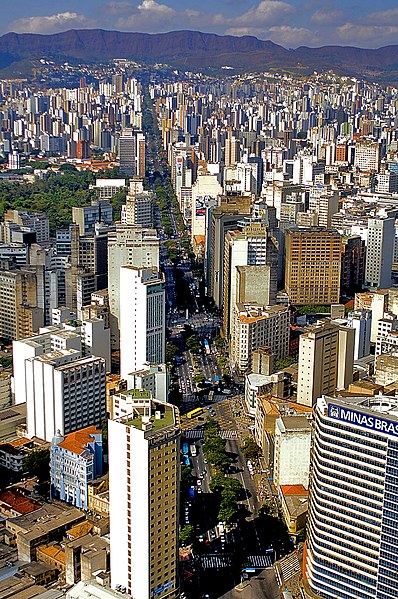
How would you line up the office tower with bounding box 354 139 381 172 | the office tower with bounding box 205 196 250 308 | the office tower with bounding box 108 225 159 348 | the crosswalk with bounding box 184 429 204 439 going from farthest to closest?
the office tower with bounding box 354 139 381 172 < the office tower with bounding box 205 196 250 308 < the office tower with bounding box 108 225 159 348 < the crosswalk with bounding box 184 429 204 439

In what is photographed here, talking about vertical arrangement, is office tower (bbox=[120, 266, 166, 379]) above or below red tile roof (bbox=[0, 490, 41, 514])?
above

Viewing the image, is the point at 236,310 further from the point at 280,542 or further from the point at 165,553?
the point at 165,553

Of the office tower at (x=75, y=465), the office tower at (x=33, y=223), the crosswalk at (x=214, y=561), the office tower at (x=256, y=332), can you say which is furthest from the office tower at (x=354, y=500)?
the office tower at (x=33, y=223)

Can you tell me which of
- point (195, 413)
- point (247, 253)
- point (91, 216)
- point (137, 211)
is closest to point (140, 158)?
point (91, 216)

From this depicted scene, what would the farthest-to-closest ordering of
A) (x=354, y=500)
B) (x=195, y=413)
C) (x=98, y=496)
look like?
1. (x=195, y=413)
2. (x=98, y=496)
3. (x=354, y=500)

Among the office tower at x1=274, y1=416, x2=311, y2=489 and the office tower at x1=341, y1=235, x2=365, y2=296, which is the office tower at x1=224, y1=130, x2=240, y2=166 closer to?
the office tower at x1=341, y1=235, x2=365, y2=296

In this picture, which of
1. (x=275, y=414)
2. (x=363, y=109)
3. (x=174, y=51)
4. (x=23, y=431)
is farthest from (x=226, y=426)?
(x=174, y=51)

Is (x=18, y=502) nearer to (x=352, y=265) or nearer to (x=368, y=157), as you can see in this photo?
(x=352, y=265)

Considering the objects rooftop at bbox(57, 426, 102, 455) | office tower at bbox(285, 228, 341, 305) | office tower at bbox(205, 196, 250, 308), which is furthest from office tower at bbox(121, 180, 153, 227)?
rooftop at bbox(57, 426, 102, 455)
